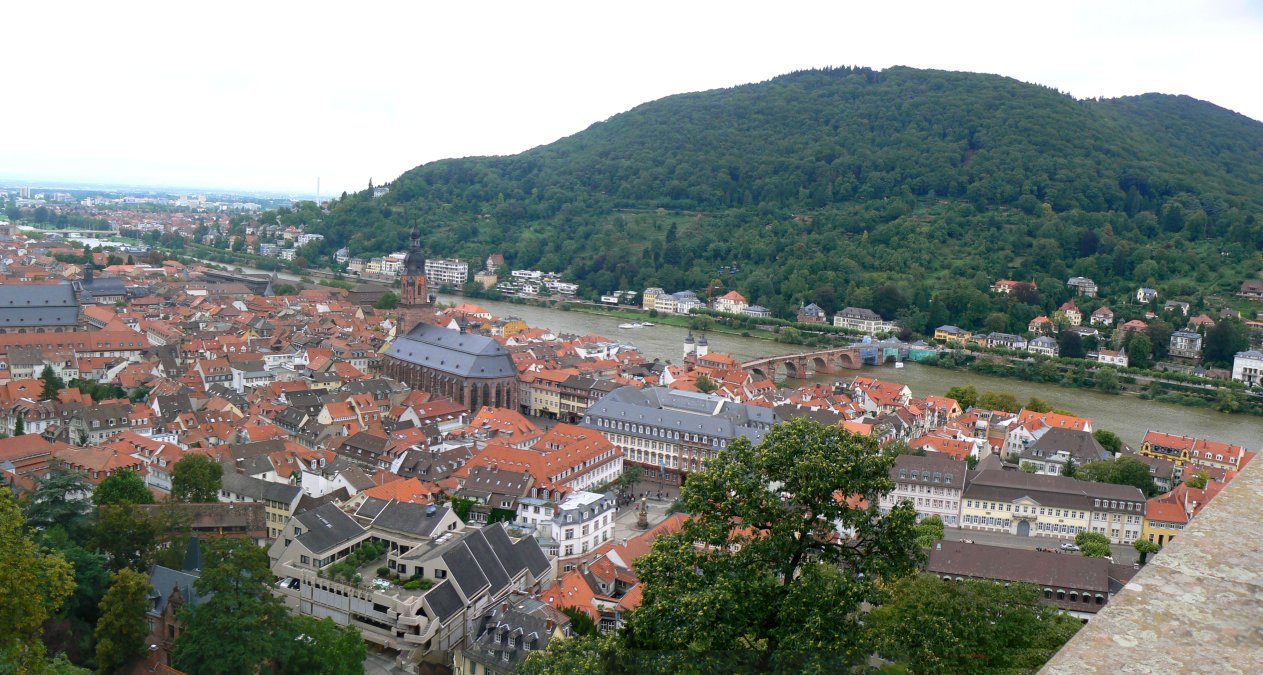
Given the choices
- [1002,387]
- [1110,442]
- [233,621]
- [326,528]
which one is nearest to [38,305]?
[326,528]

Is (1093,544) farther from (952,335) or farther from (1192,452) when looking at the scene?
(952,335)

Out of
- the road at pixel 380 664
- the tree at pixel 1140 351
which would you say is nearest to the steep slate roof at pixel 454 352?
the road at pixel 380 664

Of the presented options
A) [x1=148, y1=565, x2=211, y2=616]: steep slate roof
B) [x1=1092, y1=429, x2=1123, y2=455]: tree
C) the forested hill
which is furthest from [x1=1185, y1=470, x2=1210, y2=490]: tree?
the forested hill

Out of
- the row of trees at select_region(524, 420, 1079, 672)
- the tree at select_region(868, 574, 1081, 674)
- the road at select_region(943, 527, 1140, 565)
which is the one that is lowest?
the road at select_region(943, 527, 1140, 565)

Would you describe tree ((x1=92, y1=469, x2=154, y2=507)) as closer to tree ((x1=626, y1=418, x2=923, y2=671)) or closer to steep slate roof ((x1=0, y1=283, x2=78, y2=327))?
tree ((x1=626, y1=418, x2=923, y2=671))

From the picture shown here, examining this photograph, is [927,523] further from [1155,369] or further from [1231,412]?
[1155,369]
